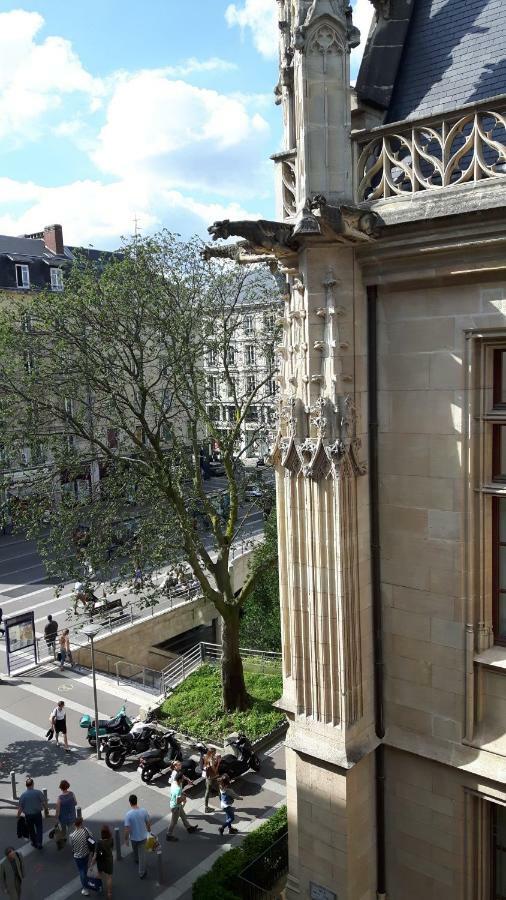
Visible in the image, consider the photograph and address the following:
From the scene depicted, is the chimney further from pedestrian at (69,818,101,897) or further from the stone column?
the stone column

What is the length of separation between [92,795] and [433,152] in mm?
14700

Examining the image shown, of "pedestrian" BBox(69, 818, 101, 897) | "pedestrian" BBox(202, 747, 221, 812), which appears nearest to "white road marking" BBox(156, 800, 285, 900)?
"pedestrian" BBox(202, 747, 221, 812)

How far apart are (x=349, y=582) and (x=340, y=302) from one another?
121 inches

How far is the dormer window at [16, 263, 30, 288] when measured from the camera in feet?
158

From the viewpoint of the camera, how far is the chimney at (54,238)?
173ft

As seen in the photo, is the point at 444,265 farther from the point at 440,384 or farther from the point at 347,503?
the point at 347,503

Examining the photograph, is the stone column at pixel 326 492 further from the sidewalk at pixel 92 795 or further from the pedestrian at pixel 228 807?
the pedestrian at pixel 228 807

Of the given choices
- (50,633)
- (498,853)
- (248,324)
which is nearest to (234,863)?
(498,853)

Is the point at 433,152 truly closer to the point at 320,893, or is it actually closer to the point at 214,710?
the point at 320,893

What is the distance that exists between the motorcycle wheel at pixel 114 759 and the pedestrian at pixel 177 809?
2886 millimetres

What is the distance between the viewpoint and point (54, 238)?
5269cm

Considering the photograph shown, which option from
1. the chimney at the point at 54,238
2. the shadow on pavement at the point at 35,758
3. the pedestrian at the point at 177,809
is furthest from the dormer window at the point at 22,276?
the pedestrian at the point at 177,809

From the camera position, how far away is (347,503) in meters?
7.71

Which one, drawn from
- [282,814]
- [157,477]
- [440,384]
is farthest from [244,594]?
[440,384]
